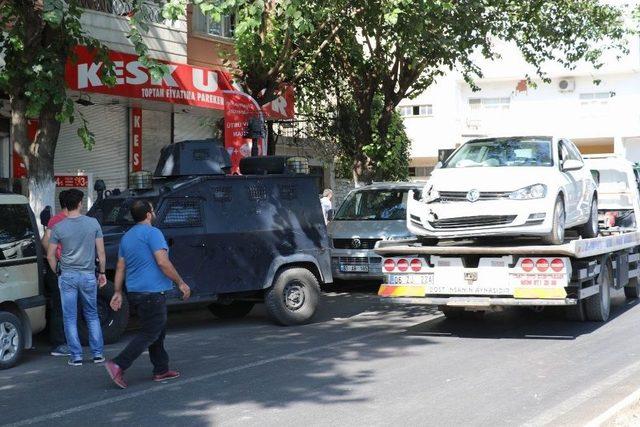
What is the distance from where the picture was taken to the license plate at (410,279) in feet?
35.6

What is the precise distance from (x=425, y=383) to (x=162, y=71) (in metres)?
5.62

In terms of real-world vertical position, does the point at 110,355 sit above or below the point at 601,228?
below

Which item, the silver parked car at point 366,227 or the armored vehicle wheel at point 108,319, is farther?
the silver parked car at point 366,227

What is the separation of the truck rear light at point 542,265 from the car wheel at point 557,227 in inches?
19.9

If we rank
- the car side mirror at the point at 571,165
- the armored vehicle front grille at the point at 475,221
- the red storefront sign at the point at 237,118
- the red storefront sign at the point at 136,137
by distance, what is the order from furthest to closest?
the red storefront sign at the point at 136,137 < the red storefront sign at the point at 237,118 < the car side mirror at the point at 571,165 < the armored vehicle front grille at the point at 475,221

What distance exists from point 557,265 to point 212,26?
12.9 meters

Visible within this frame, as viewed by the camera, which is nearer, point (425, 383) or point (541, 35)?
point (425, 383)

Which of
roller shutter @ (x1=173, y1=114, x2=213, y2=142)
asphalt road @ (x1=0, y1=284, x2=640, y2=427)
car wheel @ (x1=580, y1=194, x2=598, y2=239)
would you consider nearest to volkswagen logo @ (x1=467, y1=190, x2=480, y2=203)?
asphalt road @ (x1=0, y1=284, x2=640, y2=427)

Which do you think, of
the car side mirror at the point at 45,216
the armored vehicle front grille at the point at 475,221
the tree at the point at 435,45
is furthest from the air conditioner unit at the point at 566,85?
the car side mirror at the point at 45,216

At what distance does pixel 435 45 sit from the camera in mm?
16859

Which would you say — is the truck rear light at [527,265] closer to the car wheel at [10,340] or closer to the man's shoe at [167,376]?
the man's shoe at [167,376]

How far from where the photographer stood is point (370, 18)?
16.7 m

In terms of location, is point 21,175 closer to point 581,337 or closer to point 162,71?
point 162,71

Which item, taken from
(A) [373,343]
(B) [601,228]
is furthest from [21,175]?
(B) [601,228]
